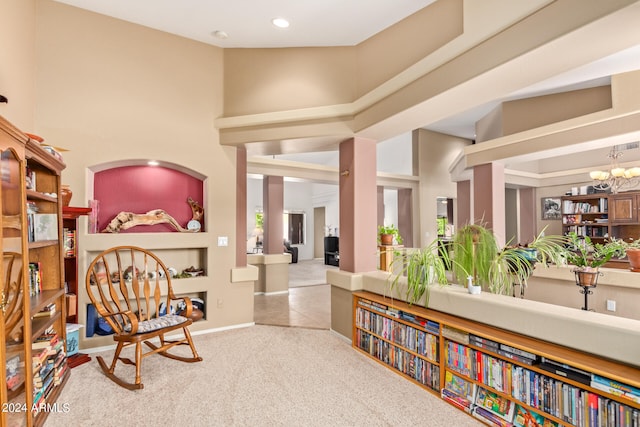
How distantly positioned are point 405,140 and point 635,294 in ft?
21.4

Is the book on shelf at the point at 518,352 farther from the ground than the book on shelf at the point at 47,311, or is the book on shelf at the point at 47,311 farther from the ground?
the book on shelf at the point at 47,311

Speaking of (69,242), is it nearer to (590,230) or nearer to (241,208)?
(241,208)

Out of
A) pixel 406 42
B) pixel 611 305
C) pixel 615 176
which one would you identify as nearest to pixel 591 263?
pixel 611 305

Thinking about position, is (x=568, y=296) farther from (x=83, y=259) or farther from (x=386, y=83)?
(x=83, y=259)

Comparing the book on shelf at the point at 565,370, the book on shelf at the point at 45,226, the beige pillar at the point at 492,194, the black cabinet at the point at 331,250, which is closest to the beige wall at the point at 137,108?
the book on shelf at the point at 45,226

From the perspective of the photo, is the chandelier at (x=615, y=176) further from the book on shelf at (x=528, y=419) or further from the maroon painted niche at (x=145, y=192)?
the maroon painted niche at (x=145, y=192)

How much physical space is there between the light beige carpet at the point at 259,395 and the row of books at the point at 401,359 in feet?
0.28

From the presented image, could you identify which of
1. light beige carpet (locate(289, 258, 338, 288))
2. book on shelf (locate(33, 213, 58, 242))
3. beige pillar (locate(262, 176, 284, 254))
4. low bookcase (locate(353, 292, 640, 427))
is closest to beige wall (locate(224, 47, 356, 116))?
book on shelf (locate(33, 213, 58, 242))

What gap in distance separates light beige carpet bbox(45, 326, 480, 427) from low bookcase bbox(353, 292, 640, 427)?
14cm

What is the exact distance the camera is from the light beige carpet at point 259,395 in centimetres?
224

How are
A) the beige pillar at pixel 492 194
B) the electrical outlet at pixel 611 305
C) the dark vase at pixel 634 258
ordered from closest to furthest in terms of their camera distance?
the dark vase at pixel 634 258 → the electrical outlet at pixel 611 305 → the beige pillar at pixel 492 194

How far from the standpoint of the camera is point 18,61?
2846 mm

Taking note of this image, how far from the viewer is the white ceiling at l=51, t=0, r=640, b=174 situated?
3.04 m

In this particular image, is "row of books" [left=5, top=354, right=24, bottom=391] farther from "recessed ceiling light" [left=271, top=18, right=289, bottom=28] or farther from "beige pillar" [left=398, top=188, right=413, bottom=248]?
"beige pillar" [left=398, top=188, right=413, bottom=248]
